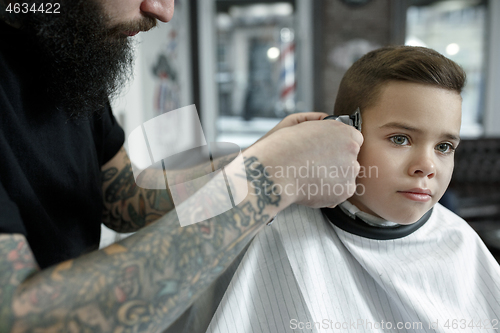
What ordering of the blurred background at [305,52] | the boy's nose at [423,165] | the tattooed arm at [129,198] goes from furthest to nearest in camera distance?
the blurred background at [305,52], the tattooed arm at [129,198], the boy's nose at [423,165]

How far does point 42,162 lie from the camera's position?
35.5 inches

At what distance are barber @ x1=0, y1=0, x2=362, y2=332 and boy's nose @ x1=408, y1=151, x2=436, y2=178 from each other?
0.79ft

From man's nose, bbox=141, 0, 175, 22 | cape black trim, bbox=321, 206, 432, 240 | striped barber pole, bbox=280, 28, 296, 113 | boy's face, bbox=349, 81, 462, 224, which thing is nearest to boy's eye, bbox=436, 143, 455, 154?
boy's face, bbox=349, 81, 462, 224

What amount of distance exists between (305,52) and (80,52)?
4118 millimetres

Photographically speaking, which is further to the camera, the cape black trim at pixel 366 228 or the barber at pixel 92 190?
the cape black trim at pixel 366 228

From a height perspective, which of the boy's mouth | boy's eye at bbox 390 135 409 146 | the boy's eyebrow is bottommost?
the boy's mouth

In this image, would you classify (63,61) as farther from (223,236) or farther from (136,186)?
(223,236)

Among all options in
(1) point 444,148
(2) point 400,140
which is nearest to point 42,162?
(2) point 400,140

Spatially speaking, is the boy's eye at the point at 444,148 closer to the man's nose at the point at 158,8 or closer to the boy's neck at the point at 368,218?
the boy's neck at the point at 368,218

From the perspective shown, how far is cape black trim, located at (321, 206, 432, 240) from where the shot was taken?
1102mm

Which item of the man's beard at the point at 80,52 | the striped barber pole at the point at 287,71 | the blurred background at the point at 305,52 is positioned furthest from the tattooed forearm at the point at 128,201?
the striped barber pole at the point at 287,71

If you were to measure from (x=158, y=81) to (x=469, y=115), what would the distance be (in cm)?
436

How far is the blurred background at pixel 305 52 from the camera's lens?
4449 mm

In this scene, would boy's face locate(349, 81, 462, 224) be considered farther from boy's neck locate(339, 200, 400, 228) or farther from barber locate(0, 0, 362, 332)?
barber locate(0, 0, 362, 332)
